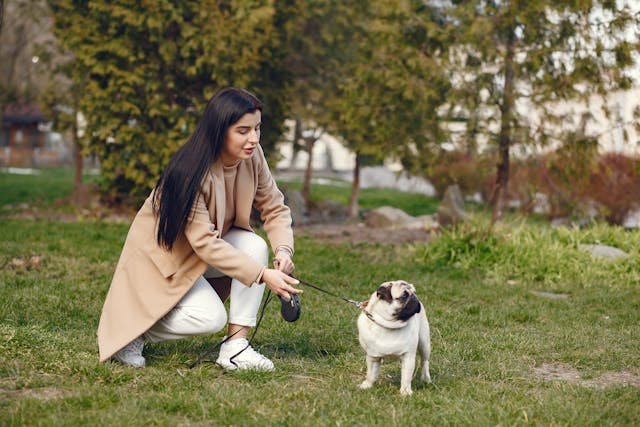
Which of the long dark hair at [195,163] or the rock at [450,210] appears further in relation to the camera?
the rock at [450,210]

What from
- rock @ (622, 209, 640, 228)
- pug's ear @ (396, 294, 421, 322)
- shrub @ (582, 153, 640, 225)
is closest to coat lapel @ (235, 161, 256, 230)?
pug's ear @ (396, 294, 421, 322)

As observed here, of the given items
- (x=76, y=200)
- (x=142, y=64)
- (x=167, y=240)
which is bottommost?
(x=76, y=200)

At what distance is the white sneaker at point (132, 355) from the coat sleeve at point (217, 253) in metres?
0.63

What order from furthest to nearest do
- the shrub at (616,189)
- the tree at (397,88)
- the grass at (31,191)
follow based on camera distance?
the grass at (31,191), the shrub at (616,189), the tree at (397,88)

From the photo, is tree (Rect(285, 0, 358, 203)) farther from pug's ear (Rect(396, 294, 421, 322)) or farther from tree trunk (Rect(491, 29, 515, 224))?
pug's ear (Rect(396, 294, 421, 322))

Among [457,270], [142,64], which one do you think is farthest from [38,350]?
[142,64]

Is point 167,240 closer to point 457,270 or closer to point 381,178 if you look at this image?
point 457,270

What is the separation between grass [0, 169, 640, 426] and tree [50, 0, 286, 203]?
9.22 feet

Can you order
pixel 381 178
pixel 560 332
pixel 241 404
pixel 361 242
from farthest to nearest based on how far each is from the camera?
pixel 381 178 → pixel 361 242 → pixel 560 332 → pixel 241 404

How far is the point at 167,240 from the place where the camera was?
4.38 m

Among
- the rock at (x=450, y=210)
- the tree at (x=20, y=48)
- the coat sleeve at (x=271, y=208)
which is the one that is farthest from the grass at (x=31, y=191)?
the coat sleeve at (x=271, y=208)

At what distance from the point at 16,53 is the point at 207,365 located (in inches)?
720

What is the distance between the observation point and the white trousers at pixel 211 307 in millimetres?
4441

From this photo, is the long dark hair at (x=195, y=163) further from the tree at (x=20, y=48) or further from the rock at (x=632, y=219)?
the tree at (x=20, y=48)
